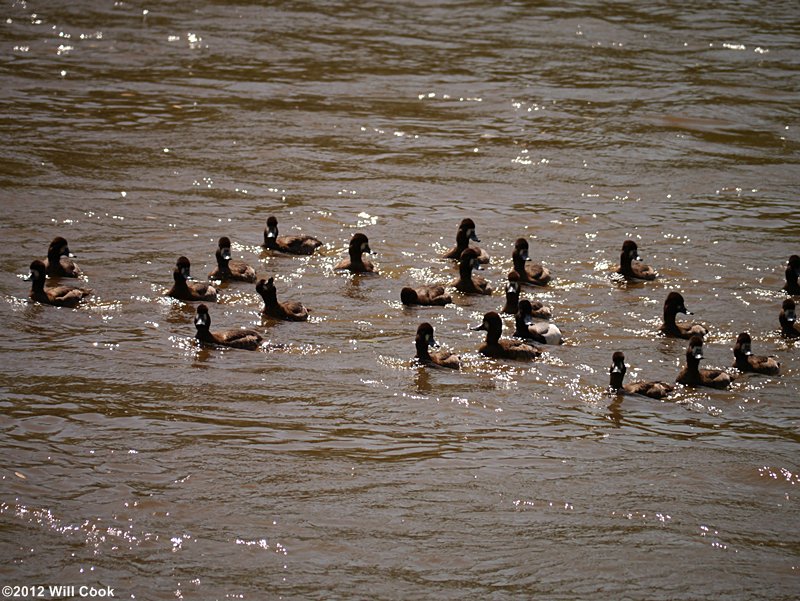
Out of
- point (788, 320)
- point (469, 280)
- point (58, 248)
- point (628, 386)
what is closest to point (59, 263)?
point (58, 248)

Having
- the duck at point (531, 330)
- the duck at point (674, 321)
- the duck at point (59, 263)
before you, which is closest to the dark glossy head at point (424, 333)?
the duck at point (531, 330)

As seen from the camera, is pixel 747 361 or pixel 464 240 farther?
pixel 464 240

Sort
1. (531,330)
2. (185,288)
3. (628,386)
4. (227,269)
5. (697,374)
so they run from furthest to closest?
(227,269) → (185,288) → (531,330) → (697,374) → (628,386)

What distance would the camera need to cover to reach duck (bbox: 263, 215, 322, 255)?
607 inches

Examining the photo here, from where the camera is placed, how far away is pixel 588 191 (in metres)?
18.2

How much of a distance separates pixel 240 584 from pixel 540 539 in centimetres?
212

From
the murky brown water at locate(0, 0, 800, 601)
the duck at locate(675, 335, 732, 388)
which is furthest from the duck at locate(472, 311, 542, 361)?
the duck at locate(675, 335, 732, 388)

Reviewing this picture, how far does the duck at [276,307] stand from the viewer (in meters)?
13.4

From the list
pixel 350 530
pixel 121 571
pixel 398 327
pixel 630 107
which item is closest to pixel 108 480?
pixel 121 571

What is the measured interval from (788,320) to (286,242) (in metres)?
5.51

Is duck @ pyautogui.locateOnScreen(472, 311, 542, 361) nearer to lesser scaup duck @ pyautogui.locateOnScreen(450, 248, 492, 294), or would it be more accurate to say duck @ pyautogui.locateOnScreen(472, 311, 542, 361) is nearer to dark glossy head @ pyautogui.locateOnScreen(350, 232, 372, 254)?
lesser scaup duck @ pyautogui.locateOnScreen(450, 248, 492, 294)

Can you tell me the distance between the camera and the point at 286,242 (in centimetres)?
1541

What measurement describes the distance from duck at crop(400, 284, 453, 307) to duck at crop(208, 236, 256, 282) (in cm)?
175

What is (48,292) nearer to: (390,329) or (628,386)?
(390,329)
